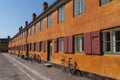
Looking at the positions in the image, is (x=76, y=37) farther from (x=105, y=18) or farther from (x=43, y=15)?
(x=43, y=15)

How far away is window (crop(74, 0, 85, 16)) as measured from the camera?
16.6 m

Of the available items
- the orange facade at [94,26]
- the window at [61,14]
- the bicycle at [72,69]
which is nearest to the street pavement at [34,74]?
the bicycle at [72,69]

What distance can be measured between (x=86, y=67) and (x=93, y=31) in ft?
8.19

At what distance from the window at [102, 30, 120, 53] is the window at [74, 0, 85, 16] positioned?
3.96 m

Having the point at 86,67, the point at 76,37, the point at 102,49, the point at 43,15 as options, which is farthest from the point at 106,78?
the point at 43,15

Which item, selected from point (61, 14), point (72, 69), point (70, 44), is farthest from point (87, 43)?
point (61, 14)

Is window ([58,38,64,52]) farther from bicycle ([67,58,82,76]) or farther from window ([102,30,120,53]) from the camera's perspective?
window ([102,30,120,53])

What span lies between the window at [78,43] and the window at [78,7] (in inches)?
69.7

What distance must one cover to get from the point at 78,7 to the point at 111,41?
5.40 metres

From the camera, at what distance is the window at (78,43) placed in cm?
1652

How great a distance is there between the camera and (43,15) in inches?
1145

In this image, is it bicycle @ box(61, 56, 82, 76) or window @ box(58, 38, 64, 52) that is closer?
bicycle @ box(61, 56, 82, 76)

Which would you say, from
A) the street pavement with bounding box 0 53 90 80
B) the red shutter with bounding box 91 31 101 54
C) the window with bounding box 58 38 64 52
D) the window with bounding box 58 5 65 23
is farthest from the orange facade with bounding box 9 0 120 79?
the street pavement with bounding box 0 53 90 80

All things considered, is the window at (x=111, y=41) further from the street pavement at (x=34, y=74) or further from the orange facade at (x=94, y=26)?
the street pavement at (x=34, y=74)
